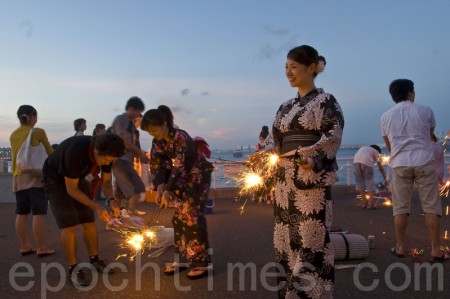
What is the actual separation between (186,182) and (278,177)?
1.44m

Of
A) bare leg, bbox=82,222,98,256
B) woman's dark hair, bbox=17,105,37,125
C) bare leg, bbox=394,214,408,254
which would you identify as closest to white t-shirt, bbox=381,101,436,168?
bare leg, bbox=394,214,408,254

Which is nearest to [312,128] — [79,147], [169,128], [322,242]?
[322,242]

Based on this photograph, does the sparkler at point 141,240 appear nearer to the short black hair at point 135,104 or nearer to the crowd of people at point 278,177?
the crowd of people at point 278,177

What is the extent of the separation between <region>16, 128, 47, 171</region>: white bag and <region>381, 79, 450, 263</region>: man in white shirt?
4.33m

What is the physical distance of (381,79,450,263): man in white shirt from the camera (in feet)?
15.0

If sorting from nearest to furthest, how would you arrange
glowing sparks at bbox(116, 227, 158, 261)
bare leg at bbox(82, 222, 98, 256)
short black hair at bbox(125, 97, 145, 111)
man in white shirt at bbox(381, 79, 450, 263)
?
bare leg at bbox(82, 222, 98, 256) < man in white shirt at bbox(381, 79, 450, 263) < glowing sparks at bbox(116, 227, 158, 261) < short black hair at bbox(125, 97, 145, 111)

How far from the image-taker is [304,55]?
9.57 ft

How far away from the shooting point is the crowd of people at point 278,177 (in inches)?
112

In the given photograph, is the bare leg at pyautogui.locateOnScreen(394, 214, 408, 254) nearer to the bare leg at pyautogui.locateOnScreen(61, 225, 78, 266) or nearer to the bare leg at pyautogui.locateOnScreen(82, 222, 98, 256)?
the bare leg at pyautogui.locateOnScreen(82, 222, 98, 256)

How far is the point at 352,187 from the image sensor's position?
488 inches

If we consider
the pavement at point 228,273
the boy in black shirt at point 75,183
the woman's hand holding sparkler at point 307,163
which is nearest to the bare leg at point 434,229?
the pavement at point 228,273

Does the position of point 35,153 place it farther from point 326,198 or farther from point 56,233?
point 326,198

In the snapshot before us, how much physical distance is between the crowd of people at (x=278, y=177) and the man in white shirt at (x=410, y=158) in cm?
1

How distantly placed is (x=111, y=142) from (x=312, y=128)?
76.1 inches
